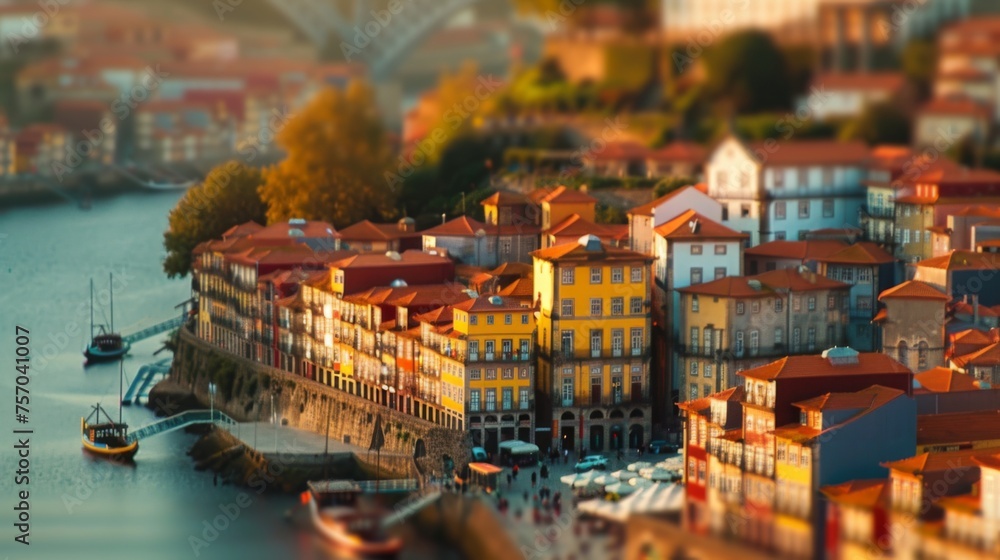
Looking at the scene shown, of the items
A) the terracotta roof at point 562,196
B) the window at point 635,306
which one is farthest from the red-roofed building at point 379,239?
the window at point 635,306

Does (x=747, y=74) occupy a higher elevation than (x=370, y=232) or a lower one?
higher

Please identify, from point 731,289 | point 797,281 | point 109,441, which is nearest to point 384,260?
point 109,441

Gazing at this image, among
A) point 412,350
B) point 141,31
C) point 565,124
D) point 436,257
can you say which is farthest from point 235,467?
point 141,31

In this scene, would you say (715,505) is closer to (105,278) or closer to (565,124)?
(565,124)

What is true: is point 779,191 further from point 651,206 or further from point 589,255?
point 589,255

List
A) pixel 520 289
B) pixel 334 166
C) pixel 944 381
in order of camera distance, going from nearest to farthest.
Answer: pixel 944 381, pixel 520 289, pixel 334 166
